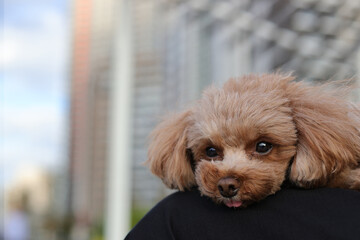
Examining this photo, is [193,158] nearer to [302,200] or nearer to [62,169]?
[302,200]

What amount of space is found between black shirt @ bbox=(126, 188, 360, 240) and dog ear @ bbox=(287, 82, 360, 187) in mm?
72

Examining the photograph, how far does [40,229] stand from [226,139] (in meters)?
24.4

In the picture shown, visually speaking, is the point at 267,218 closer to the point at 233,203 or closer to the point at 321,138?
the point at 233,203

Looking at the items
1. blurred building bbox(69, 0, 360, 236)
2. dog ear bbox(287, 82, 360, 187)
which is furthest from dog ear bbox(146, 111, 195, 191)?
dog ear bbox(287, 82, 360, 187)

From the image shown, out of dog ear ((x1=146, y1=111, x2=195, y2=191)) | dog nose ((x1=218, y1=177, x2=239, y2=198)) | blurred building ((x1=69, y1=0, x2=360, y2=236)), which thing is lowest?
dog nose ((x1=218, y1=177, x2=239, y2=198))

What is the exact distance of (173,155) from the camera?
153 centimetres

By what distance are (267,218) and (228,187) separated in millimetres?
179

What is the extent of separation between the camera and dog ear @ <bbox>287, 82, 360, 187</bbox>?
127 cm

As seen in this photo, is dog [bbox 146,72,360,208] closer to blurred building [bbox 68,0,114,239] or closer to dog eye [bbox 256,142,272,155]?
dog eye [bbox 256,142,272,155]

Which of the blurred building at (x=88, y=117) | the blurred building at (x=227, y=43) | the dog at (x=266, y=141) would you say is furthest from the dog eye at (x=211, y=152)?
the blurred building at (x=88, y=117)

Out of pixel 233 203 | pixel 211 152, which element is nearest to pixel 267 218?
pixel 233 203

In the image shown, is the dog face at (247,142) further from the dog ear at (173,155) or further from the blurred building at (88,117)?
the blurred building at (88,117)

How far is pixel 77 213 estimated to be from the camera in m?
24.9

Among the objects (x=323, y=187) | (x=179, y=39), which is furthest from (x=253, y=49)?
(x=323, y=187)
